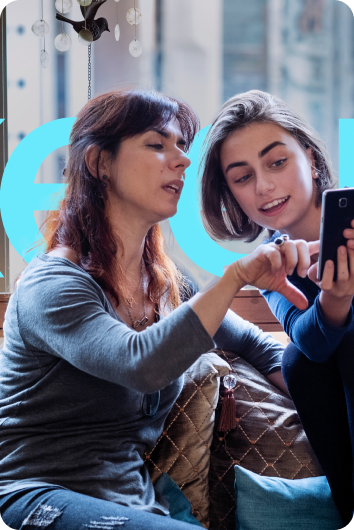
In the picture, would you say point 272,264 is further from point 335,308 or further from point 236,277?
point 335,308

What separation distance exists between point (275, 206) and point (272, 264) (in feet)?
1.18

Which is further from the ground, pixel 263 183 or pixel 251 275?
pixel 263 183

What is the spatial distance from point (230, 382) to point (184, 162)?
0.65 metres

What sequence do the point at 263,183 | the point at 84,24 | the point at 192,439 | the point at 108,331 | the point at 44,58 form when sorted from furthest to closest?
the point at 44,58 < the point at 84,24 < the point at 192,439 < the point at 263,183 < the point at 108,331

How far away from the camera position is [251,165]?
1.26m

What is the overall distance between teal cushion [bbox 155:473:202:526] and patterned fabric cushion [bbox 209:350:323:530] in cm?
12

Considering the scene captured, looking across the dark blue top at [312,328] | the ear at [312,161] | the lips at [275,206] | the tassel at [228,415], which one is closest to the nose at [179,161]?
the lips at [275,206]

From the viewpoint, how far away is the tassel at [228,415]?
1.36 m

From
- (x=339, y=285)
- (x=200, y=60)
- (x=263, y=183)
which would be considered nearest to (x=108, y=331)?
(x=339, y=285)

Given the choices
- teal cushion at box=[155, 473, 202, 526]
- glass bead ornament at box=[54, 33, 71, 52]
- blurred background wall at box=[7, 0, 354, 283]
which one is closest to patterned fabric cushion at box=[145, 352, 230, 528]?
teal cushion at box=[155, 473, 202, 526]

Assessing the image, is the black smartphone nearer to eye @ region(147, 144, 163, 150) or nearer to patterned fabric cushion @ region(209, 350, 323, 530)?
eye @ region(147, 144, 163, 150)

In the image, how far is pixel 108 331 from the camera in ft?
2.86

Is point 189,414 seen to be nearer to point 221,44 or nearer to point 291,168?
point 291,168

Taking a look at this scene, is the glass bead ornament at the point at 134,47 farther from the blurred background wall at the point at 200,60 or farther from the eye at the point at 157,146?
the eye at the point at 157,146
